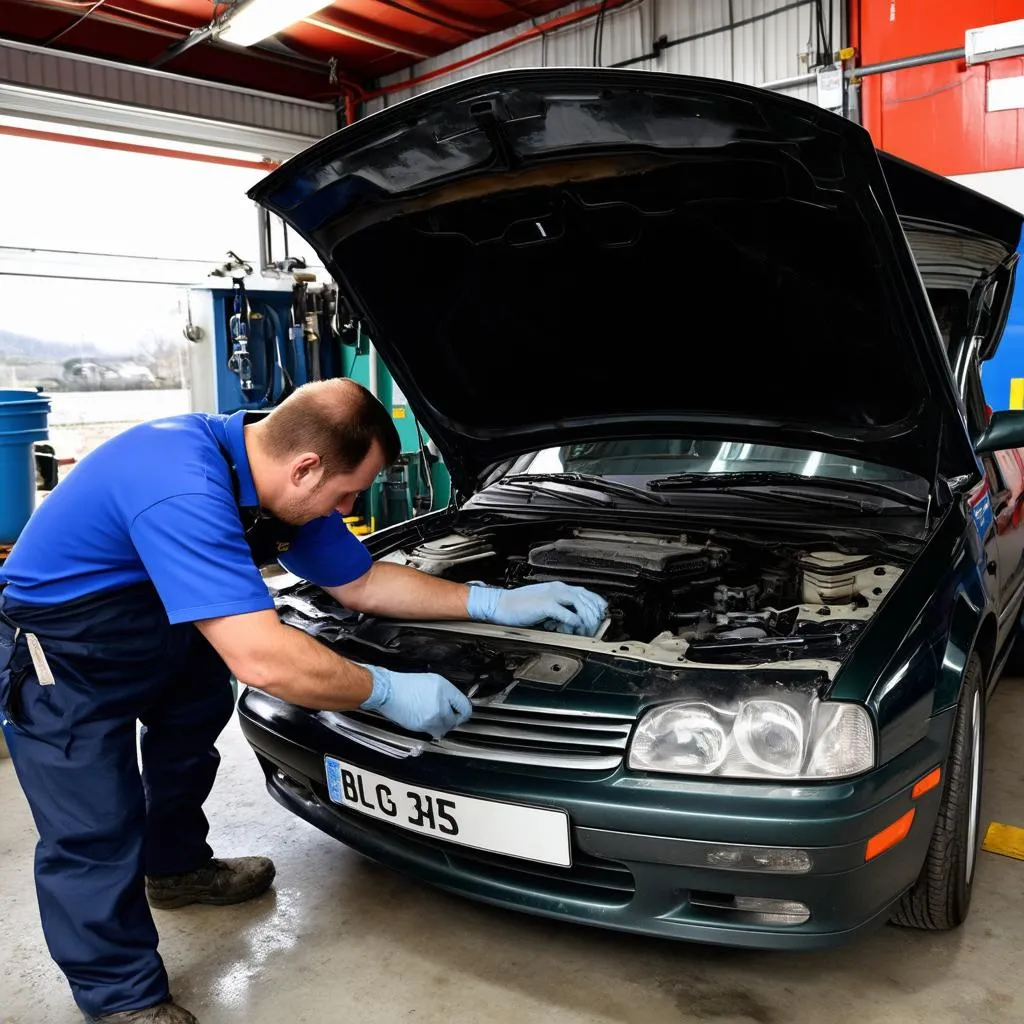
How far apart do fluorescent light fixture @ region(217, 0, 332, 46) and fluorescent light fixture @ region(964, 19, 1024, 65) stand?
363 centimetres

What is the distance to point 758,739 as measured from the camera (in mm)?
1583

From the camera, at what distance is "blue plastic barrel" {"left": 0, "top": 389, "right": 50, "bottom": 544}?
3613 mm


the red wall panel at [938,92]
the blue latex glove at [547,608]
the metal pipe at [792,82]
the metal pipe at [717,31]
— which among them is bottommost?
the blue latex glove at [547,608]

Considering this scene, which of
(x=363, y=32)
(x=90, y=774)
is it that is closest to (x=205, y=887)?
(x=90, y=774)

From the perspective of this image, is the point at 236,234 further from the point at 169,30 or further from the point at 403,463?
the point at 403,463

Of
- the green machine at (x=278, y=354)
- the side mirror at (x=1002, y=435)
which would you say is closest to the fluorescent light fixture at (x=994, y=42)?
the side mirror at (x=1002, y=435)

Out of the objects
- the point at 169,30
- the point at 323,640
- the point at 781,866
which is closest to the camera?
the point at 781,866

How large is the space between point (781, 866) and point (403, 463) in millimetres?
5904

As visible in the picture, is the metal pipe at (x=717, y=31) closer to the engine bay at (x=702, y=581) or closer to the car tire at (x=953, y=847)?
the engine bay at (x=702, y=581)

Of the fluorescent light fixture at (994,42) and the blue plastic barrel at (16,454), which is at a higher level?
the fluorescent light fixture at (994,42)

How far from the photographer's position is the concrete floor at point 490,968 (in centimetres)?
178

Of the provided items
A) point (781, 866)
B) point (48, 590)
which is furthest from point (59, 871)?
point (781, 866)

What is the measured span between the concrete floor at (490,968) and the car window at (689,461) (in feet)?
3.34

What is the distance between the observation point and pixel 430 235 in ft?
7.33
